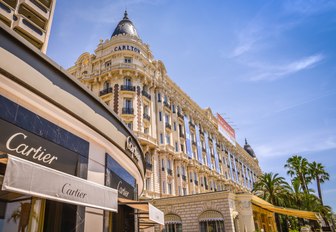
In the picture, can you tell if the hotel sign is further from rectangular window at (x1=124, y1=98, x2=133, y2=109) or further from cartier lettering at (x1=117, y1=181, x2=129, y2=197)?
cartier lettering at (x1=117, y1=181, x2=129, y2=197)

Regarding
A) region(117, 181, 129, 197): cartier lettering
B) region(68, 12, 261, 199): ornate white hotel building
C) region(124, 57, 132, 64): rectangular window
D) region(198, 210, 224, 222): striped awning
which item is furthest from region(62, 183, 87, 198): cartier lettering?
region(124, 57, 132, 64): rectangular window

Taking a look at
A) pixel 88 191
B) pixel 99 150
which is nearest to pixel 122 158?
pixel 99 150

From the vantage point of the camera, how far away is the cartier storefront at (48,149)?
16.2 feet

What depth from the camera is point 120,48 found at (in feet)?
111

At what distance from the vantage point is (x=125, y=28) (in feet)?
121

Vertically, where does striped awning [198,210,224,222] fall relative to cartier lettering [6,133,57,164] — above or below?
below

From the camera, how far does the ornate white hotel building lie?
3052cm

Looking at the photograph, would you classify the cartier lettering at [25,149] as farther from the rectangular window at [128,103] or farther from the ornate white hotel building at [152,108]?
the rectangular window at [128,103]

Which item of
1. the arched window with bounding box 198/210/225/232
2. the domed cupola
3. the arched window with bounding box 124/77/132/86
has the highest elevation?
the domed cupola

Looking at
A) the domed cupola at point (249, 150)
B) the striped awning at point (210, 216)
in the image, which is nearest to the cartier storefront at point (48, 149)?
the striped awning at point (210, 216)

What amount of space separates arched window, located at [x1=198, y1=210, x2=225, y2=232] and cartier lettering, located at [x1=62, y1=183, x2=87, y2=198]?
64.2ft

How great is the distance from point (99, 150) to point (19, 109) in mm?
3047

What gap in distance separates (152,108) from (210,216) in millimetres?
16044

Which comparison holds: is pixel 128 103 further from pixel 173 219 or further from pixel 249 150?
pixel 249 150
